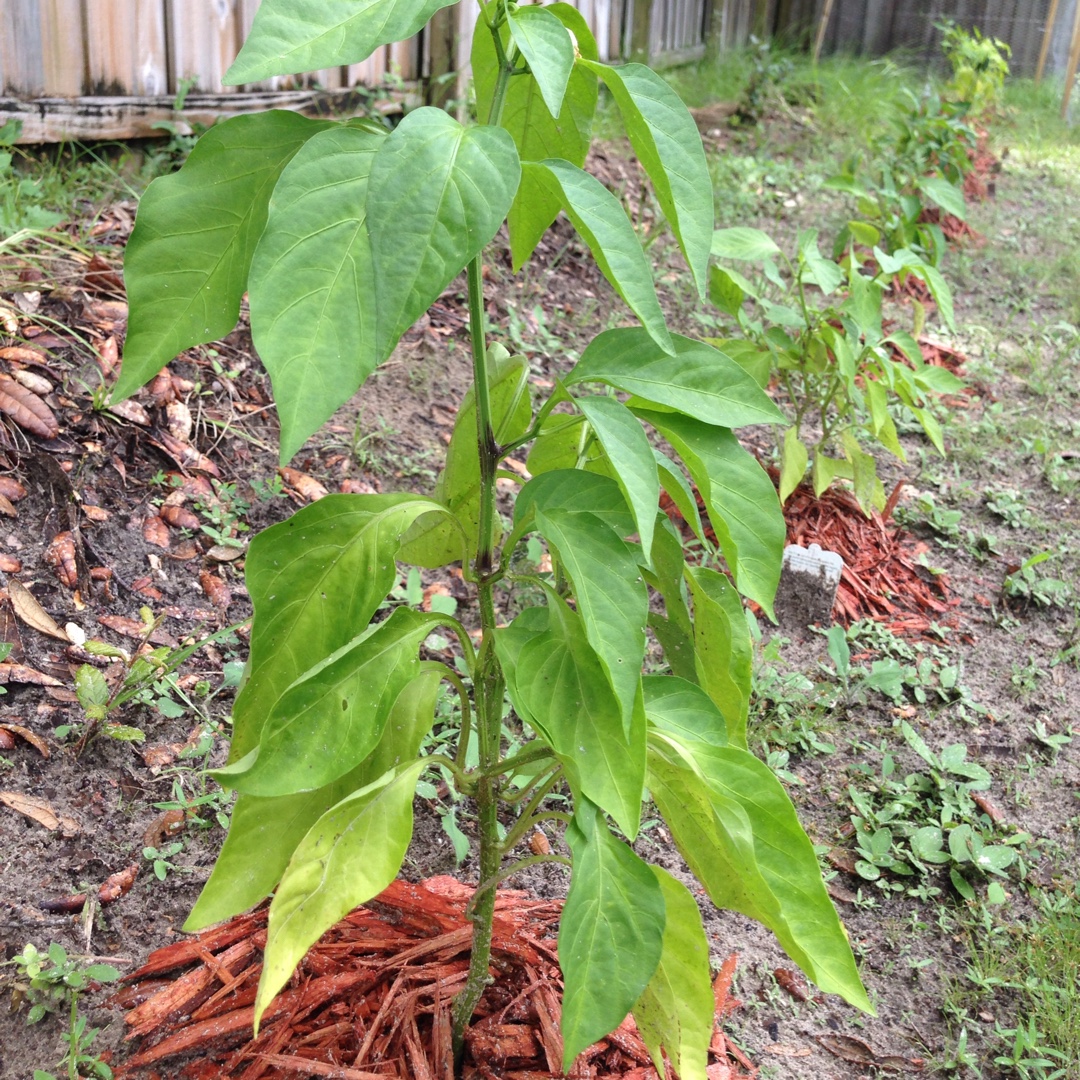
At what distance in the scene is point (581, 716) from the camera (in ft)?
3.75

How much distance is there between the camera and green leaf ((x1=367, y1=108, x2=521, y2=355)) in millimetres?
821

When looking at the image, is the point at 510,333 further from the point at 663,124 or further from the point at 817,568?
the point at 663,124

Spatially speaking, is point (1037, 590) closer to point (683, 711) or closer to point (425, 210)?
point (683, 711)

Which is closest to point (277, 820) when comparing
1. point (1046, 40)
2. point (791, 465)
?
point (791, 465)

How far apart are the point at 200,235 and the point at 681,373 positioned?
1.77 feet

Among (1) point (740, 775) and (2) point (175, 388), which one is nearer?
(1) point (740, 775)

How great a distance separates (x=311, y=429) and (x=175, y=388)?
6.93 ft

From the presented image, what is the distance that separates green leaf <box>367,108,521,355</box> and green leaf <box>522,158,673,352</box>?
3.7 inches

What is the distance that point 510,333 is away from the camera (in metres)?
3.69

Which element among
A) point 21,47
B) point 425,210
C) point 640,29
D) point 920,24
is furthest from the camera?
point 920,24

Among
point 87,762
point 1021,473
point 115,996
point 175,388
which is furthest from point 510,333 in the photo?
point 115,996

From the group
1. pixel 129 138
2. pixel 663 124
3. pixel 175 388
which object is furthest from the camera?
pixel 129 138

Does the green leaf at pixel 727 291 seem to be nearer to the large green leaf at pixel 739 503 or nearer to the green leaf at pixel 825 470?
the green leaf at pixel 825 470

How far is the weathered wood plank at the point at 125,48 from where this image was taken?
3.28 meters
